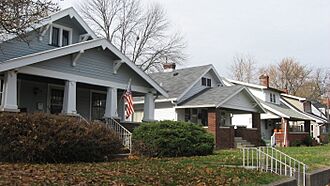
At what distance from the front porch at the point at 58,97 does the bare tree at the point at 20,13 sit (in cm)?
416

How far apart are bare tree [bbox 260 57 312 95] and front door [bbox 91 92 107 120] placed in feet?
182

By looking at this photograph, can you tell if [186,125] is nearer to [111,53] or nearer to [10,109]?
[111,53]

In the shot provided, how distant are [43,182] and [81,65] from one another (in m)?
12.0

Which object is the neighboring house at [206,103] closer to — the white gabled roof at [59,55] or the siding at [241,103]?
the siding at [241,103]

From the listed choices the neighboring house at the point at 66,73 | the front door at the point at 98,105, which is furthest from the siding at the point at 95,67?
the front door at the point at 98,105

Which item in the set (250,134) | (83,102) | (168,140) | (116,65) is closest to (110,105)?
(116,65)

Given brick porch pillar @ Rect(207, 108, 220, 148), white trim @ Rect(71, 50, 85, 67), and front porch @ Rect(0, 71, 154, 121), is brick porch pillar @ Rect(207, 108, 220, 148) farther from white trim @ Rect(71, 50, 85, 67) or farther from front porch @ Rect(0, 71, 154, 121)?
white trim @ Rect(71, 50, 85, 67)

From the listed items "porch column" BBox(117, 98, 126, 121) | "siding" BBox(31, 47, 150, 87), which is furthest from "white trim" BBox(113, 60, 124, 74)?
"porch column" BBox(117, 98, 126, 121)

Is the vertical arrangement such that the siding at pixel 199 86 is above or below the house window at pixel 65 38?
below

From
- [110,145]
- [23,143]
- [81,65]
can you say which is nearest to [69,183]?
[23,143]

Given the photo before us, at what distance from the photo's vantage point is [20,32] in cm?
1262

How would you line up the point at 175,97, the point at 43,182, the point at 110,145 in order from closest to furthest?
1. the point at 43,182
2. the point at 110,145
3. the point at 175,97

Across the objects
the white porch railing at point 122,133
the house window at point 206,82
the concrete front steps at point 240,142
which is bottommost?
the concrete front steps at point 240,142

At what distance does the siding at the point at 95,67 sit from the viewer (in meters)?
17.6
